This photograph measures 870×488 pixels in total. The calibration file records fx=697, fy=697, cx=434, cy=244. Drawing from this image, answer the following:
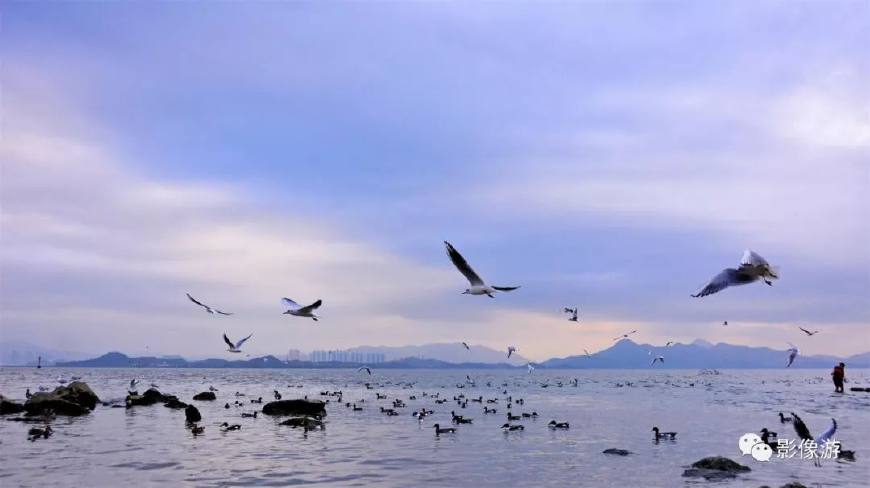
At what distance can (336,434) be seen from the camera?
3203 cm

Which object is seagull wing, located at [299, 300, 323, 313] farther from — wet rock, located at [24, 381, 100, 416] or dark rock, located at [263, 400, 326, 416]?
wet rock, located at [24, 381, 100, 416]

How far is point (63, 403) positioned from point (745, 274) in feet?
121

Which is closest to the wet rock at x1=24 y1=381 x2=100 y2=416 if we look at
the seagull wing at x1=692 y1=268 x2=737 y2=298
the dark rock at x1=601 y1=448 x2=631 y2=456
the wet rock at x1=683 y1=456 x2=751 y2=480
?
the dark rock at x1=601 y1=448 x2=631 y2=456

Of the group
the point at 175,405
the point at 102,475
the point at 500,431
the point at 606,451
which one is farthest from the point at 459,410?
the point at 102,475

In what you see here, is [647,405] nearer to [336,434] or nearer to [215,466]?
[336,434]

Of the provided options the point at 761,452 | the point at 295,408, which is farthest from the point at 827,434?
the point at 295,408

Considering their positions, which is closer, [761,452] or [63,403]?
[761,452]

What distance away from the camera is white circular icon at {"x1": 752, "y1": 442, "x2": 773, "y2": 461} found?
24.6 metres

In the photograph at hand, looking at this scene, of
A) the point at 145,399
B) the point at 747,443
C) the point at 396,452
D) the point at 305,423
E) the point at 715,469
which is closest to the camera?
the point at 715,469

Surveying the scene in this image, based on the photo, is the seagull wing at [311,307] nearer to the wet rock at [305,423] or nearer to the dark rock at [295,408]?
the wet rock at [305,423]

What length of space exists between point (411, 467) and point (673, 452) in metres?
10.3

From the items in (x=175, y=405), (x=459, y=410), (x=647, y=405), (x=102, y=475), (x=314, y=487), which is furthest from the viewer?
(x=647, y=405)

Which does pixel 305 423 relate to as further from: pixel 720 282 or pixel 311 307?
pixel 720 282

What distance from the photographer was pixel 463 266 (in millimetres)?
16531
